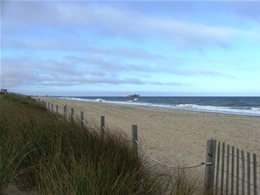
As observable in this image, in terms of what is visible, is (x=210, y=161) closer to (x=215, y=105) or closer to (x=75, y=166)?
(x=75, y=166)

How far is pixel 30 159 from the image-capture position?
13.1 ft

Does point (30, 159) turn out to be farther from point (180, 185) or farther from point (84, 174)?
point (180, 185)

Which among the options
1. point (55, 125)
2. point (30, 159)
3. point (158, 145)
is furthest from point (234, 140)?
point (30, 159)

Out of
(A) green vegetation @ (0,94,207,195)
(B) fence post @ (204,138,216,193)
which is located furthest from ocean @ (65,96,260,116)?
(A) green vegetation @ (0,94,207,195)

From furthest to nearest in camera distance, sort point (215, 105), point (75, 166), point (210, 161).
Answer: point (215, 105)
point (210, 161)
point (75, 166)

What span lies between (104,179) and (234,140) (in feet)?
28.8

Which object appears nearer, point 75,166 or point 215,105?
point 75,166

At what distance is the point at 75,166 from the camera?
3078 millimetres

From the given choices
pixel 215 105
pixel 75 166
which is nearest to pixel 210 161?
pixel 75 166

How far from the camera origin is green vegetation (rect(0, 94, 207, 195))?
115 inches

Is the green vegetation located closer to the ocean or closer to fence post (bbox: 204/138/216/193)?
fence post (bbox: 204/138/216/193)

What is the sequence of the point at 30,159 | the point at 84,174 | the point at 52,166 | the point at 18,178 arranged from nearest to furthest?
1. the point at 84,174
2. the point at 52,166
3. the point at 18,178
4. the point at 30,159

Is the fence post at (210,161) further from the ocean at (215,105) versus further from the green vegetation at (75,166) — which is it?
the ocean at (215,105)

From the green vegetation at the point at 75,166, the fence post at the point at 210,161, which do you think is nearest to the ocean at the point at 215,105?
the fence post at the point at 210,161
